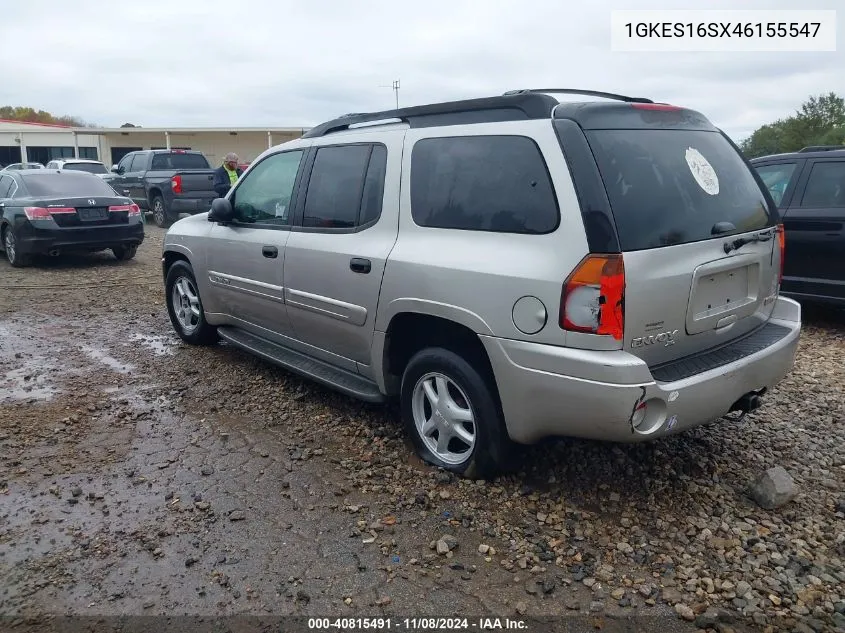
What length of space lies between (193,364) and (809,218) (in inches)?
226

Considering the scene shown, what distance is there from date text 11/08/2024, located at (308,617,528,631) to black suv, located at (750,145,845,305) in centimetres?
527

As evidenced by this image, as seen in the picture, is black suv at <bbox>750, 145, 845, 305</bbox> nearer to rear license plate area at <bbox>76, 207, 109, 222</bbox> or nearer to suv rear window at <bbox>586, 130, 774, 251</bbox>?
suv rear window at <bbox>586, 130, 774, 251</bbox>

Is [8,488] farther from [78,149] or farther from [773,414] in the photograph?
[78,149]

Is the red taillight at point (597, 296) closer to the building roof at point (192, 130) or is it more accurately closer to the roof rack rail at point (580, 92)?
the roof rack rail at point (580, 92)

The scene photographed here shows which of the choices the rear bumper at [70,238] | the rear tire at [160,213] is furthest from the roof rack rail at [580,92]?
the rear tire at [160,213]

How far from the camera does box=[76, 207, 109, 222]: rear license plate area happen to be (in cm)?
1045

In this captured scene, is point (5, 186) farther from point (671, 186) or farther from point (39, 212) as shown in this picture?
point (671, 186)

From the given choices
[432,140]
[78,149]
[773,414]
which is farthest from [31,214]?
[78,149]

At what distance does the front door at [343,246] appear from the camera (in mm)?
3961

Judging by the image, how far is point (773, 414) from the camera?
4594 mm

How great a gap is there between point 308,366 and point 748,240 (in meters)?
2.75

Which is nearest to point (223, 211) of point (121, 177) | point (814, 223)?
point (814, 223)

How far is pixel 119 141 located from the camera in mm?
37344

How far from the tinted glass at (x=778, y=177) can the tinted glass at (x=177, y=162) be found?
564 inches
